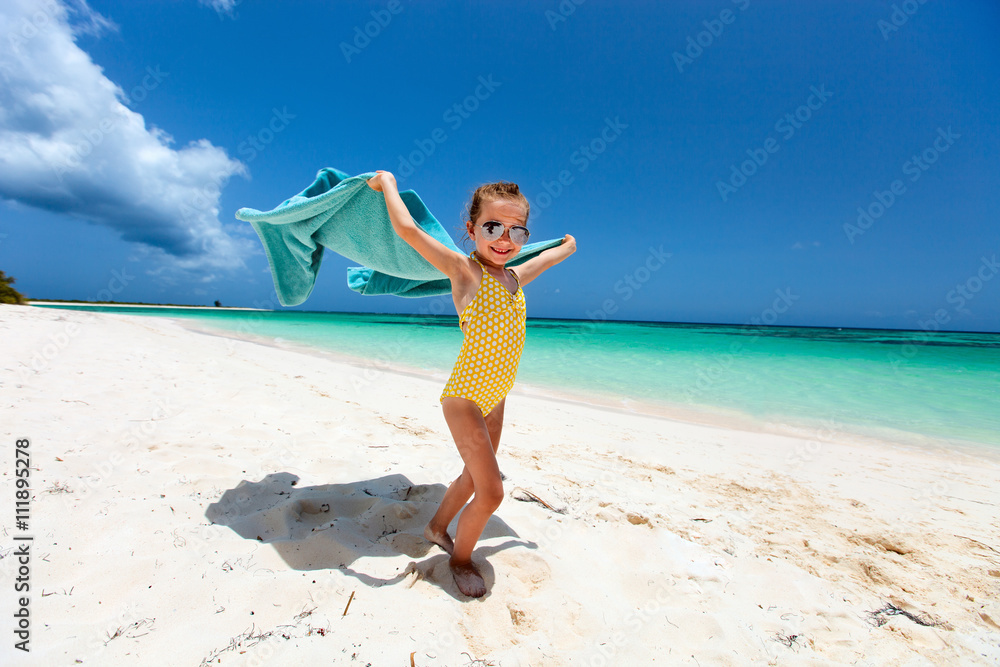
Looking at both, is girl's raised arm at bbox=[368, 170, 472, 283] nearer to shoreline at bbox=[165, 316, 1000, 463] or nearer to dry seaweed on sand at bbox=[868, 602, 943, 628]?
dry seaweed on sand at bbox=[868, 602, 943, 628]

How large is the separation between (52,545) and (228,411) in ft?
7.41

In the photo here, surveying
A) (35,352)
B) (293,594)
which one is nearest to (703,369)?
(293,594)

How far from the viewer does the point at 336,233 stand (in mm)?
2734

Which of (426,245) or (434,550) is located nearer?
(426,245)

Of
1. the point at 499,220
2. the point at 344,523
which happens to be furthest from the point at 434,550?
the point at 499,220

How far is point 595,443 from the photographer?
4.25 metres

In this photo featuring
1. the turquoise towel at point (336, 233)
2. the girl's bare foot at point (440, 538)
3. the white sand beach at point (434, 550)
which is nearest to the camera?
the white sand beach at point (434, 550)

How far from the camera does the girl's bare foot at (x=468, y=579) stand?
1734 millimetres

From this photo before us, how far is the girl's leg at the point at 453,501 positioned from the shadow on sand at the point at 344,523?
0.05 metres

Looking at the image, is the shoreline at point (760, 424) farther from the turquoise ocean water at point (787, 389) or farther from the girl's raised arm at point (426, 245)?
the girl's raised arm at point (426, 245)

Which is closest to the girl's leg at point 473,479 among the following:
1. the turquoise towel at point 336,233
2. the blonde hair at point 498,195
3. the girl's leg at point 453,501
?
the girl's leg at point 453,501

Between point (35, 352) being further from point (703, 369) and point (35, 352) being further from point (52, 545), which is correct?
point (703, 369)

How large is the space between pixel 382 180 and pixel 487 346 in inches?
39.6

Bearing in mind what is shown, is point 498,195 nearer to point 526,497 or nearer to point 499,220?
point 499,220
